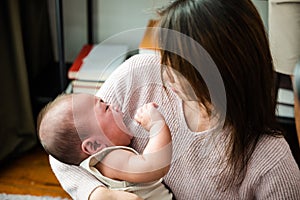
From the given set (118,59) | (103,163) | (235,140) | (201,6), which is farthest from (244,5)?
(118,59)

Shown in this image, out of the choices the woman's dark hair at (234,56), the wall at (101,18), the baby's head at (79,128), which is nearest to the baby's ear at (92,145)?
the baby's head at (79,128)

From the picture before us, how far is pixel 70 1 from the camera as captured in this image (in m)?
2.09

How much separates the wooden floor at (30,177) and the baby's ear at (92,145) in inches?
29.3

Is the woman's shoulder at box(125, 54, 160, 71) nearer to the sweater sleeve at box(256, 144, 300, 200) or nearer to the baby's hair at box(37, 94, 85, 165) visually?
the baby's hair at box(37, 94, 85, 165)

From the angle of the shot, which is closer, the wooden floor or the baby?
the baby

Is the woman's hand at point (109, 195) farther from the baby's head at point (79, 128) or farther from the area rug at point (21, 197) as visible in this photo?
the area rug at point (21, 197)

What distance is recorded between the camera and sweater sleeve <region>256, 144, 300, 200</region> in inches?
38.3

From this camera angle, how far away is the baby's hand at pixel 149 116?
1002mm

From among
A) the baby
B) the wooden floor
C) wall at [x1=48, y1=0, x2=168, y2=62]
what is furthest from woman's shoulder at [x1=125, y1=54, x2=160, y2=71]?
wall at [x1=48, y1=0, x2=168, y2=62]

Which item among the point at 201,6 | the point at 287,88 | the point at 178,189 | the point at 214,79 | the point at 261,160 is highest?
the point at 201,6

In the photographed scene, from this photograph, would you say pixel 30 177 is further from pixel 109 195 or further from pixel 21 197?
pixel 109 195

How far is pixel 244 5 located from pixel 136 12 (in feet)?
4.06

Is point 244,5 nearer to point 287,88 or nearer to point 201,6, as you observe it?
point 201,6

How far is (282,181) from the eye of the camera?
0.98m
